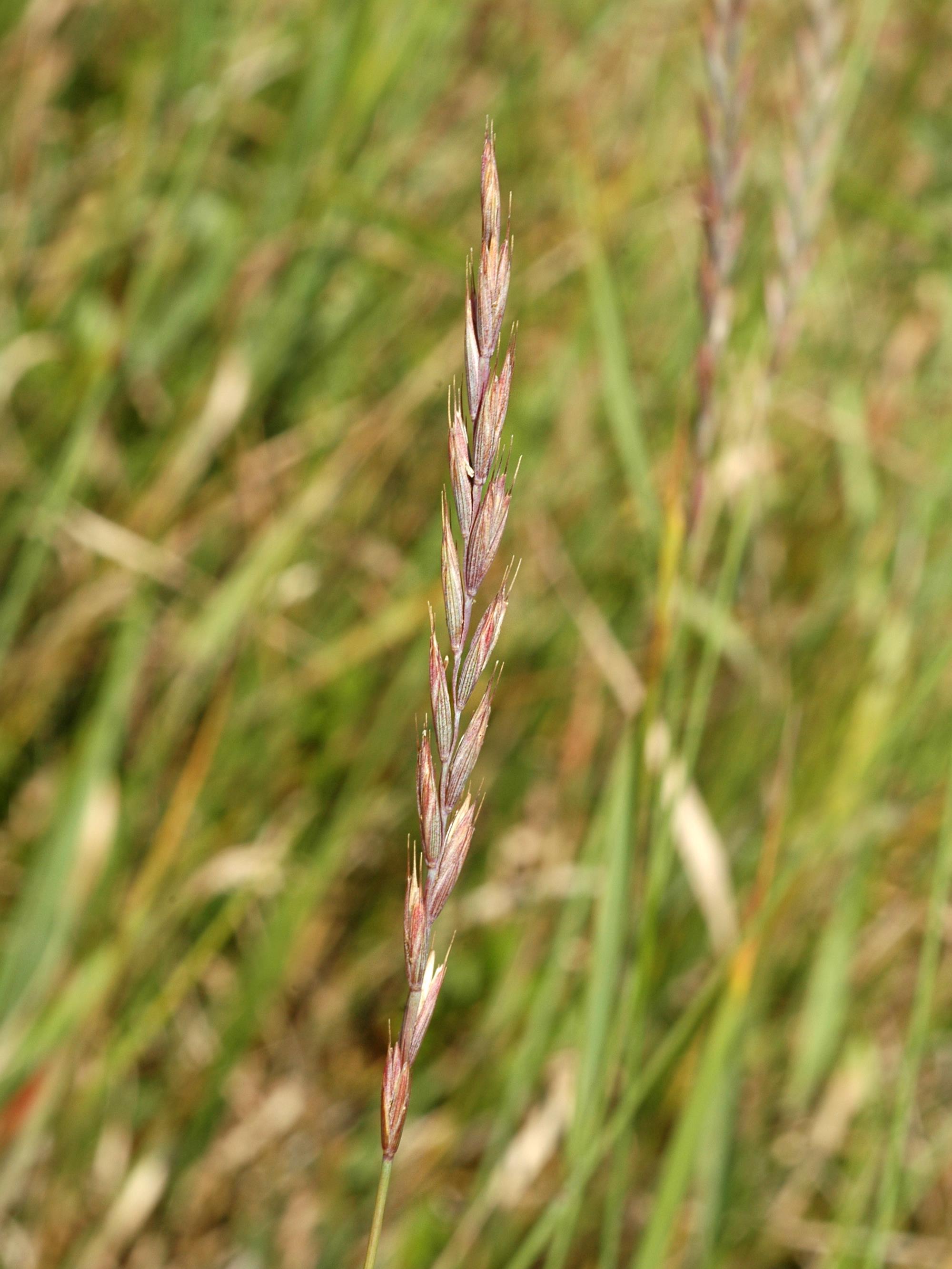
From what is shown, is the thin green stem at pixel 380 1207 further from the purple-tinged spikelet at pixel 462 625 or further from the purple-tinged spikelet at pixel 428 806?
the purple-tinged spikelet at pixel 428 806

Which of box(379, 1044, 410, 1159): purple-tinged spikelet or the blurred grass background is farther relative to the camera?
the blurred grass background

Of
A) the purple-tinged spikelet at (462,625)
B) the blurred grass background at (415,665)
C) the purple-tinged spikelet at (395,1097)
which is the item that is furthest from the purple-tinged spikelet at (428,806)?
the blurred grass background at (415,665)

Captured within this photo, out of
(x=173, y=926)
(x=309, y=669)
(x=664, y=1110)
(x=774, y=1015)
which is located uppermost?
(x=309, y=669)

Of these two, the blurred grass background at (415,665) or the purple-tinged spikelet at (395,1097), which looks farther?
the blurred grass background at (415,665)

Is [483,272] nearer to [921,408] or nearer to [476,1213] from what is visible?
[476,1213]

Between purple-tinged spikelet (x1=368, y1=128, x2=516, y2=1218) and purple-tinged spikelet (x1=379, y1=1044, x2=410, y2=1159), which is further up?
purple-tinged spikelet (x1=368, y1=128, x2=516, y2=1218)

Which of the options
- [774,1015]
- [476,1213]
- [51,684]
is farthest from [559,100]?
[476,1213]

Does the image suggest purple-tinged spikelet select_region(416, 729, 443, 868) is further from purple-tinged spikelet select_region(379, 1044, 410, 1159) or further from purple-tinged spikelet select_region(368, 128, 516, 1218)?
purple-tinged spikelet select_region(379, 1044, 410, 1159)

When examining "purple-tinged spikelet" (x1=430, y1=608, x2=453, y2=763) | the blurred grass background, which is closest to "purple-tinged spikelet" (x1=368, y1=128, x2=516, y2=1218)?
"purple-tinged spikelet" (x1=430, y1=608, x2=453, y2=763)

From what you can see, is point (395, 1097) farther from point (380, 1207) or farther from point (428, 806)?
point (428, 806)
